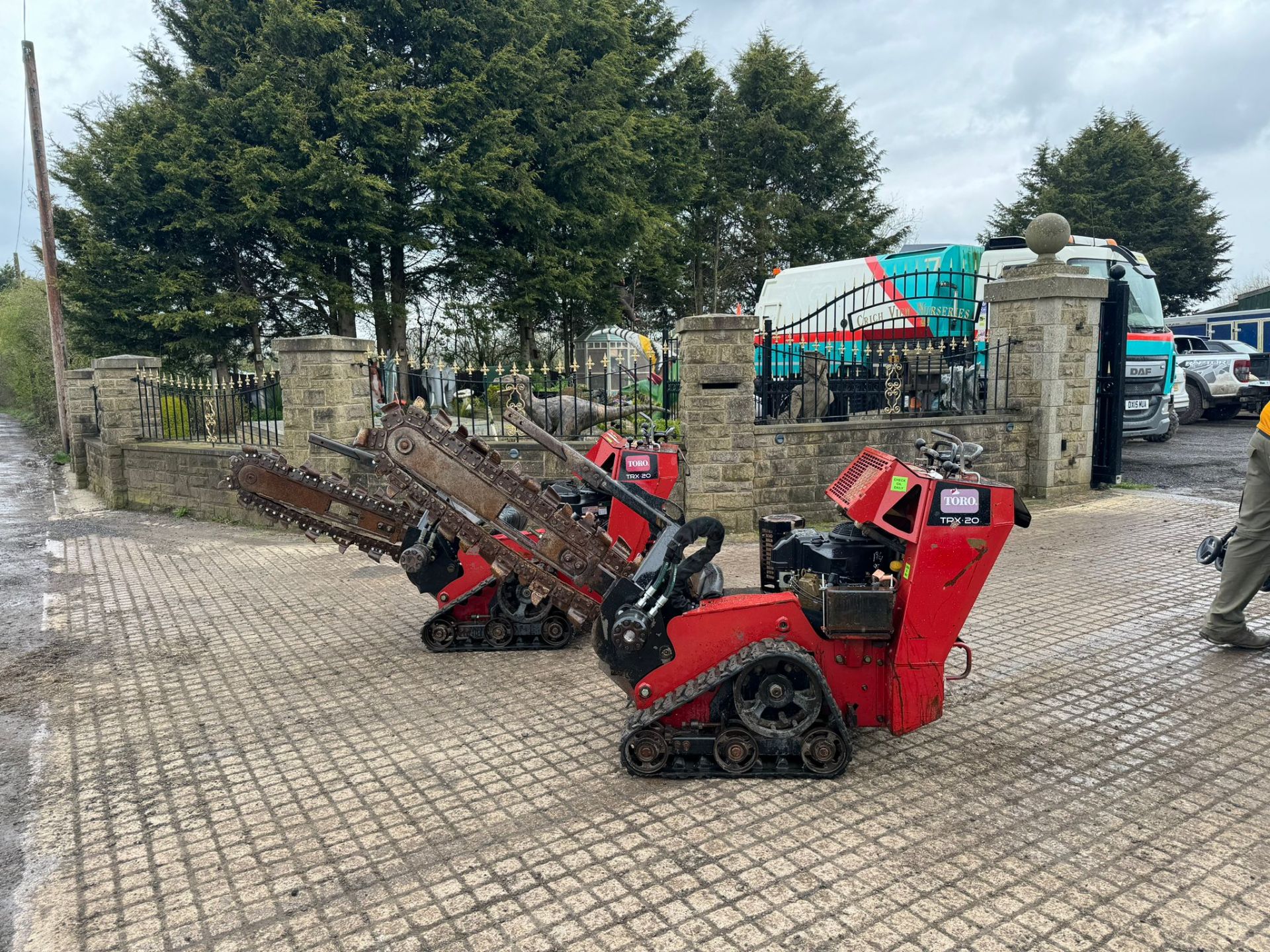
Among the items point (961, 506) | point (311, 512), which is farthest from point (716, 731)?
point (311, 512)

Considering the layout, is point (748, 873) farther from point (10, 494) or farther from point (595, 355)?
point (595, 355)

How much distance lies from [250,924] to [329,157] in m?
18.8

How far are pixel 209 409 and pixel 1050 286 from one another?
12082 millimetres

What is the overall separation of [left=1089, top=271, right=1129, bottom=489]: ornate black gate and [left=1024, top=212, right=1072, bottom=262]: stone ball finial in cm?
106

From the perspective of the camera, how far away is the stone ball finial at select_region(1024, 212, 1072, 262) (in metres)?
11.2

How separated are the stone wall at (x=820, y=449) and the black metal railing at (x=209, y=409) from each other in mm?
6479

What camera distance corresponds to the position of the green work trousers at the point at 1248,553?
18.6 feet

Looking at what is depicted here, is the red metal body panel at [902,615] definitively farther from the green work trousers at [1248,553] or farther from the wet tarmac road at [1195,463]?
the wet tarmac road at [1195,463]

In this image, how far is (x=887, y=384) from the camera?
1149 cm

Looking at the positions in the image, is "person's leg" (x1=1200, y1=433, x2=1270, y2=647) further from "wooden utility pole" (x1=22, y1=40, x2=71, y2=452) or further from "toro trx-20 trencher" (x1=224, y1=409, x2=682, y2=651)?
"wooden utility pole" (x1=22, y1=40, x2=71, y2=452)

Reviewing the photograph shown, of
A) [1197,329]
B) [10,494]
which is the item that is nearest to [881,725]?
[10,494]

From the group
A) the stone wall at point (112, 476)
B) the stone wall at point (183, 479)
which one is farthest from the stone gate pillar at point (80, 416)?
the stone wall at point (183, 479)

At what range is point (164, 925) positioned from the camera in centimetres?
311

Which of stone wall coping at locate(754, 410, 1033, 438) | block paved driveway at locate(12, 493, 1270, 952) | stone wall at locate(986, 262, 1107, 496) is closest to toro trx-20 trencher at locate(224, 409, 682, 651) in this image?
block paved driveway at locate(12, 493, 1270, 952)
